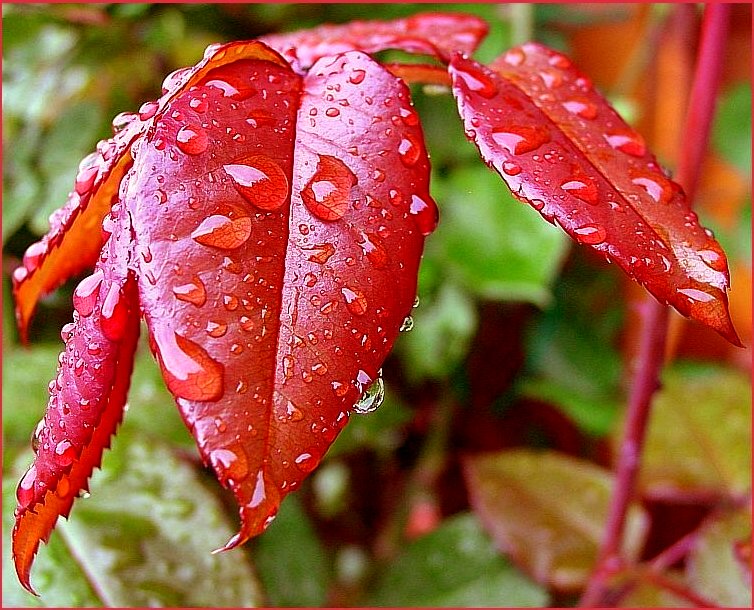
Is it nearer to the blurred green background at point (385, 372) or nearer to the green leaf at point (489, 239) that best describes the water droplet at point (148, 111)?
the blurred green background at point (385, 372)

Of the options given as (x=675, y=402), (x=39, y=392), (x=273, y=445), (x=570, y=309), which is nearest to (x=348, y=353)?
(x=273, y=445)

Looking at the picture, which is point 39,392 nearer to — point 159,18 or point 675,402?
point 159,18

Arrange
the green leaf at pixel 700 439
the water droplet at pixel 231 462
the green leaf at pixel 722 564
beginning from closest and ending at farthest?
1. the water droplet at pixel 231 462
2. the green leaf at pixel 722 564
3. the green leaf at pixel 700 439

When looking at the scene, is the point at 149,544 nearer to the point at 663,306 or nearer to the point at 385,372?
the point at 663,306

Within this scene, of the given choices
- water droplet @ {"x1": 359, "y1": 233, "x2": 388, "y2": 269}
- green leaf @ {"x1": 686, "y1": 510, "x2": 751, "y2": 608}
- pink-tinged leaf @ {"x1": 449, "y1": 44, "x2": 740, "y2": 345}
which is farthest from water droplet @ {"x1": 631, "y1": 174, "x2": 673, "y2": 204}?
green leaf @ {"x1": 686, "y1": 510, "x2": 751, "y2": 608}

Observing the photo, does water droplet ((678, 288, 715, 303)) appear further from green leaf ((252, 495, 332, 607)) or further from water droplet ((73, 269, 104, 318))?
green leaf ((252, 495, 332, 607))

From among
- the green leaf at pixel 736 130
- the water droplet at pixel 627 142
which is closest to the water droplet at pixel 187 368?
the water droplet at pixel 627 142

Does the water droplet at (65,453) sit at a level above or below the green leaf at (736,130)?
above
